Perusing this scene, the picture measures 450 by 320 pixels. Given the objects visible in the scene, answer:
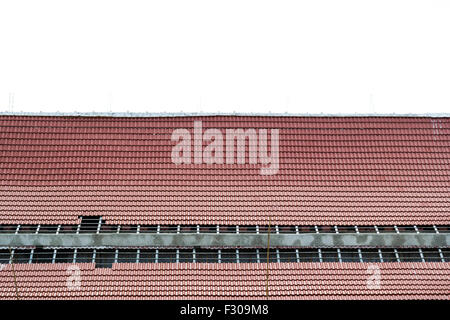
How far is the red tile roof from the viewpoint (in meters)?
13.2

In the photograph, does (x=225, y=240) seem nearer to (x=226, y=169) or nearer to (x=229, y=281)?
(x=229, y=281)

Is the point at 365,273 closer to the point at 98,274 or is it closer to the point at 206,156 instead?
the point at 206,156

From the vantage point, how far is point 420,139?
17.3m

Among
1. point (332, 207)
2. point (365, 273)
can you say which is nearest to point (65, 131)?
point (332, 207)

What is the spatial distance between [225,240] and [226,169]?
3.00 metres

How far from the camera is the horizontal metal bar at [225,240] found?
14.4 meters

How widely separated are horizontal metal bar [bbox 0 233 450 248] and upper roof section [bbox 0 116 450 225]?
0.66 meters

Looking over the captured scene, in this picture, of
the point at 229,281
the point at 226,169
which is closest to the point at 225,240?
the point at 229,281

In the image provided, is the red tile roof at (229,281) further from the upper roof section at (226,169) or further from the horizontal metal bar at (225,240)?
the upper roof section at (226,169)

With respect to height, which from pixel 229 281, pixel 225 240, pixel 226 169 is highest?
pixel 226 169

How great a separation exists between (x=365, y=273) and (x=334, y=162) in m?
4.38

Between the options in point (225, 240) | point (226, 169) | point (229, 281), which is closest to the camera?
point (229, 281)

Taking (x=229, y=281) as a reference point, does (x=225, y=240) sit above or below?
above

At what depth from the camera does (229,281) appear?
44.5 feet
